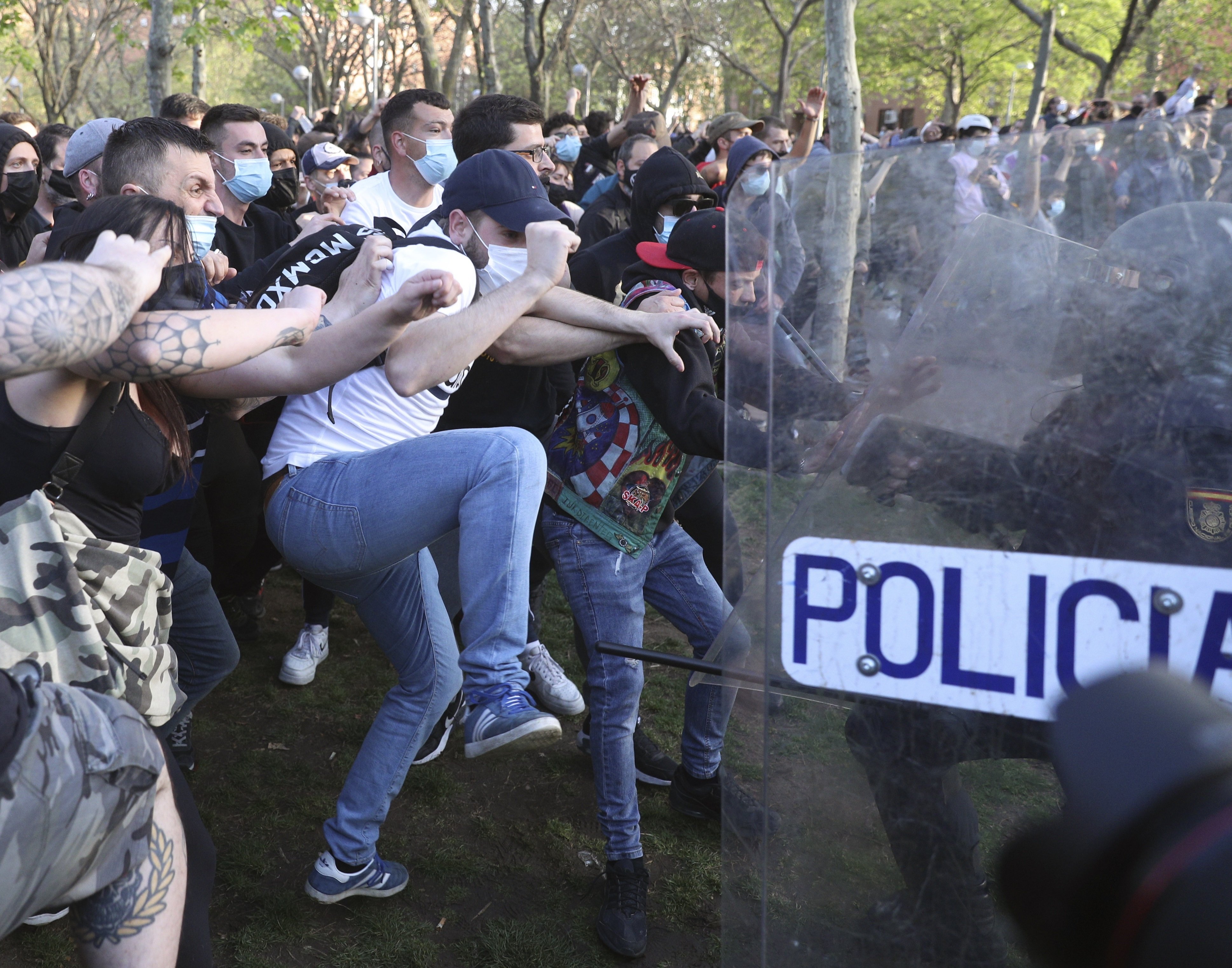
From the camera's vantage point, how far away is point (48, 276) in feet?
5.57

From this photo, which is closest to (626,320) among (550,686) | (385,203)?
(550,686)

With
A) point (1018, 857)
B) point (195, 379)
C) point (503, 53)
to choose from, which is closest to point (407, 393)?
point (195, 379)

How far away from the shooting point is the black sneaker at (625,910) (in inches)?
115

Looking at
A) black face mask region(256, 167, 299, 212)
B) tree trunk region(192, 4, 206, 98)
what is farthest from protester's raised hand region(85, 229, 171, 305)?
tree trunk region(192, 4, 206, 98)

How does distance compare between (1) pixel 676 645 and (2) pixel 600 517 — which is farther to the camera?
(1) pixel 676 645

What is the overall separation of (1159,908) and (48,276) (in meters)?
1.73

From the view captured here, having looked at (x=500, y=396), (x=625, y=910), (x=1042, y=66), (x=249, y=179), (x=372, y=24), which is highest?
(x=372, y=24)

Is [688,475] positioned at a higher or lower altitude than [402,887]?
higher

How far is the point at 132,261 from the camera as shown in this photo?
192 cm

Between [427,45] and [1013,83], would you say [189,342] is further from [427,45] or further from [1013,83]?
[1013,83]

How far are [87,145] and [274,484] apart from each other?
3.24m

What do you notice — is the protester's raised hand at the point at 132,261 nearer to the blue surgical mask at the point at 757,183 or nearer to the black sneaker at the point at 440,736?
the blue surgical mask at the point at 757,183

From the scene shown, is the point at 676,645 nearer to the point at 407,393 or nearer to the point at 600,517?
the point at 600,517

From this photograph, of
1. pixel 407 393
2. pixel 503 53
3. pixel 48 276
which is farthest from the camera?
pixel 503 53
